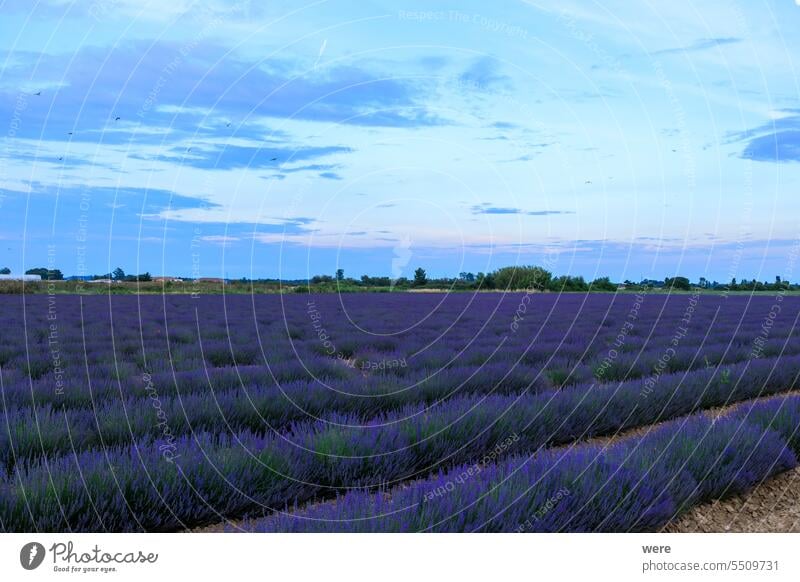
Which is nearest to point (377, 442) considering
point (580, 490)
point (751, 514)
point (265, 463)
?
point (265, 463)

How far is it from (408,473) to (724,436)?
2.71 meters

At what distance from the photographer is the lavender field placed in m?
3.64

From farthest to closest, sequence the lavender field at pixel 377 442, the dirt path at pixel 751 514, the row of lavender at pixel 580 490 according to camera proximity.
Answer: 1. the dirt path at pixel 751 514
2. the lavender field at pixel 377 442
3. the row of lavender at pixel 580 490

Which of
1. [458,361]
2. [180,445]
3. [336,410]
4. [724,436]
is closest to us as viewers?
[180,445]

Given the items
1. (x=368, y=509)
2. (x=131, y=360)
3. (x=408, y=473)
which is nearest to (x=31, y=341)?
(x=131, y=360)

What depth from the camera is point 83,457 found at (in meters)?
4.25

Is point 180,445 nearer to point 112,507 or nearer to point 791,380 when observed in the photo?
point 112,507

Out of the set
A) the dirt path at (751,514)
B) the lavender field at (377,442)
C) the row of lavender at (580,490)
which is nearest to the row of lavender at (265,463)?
the lavender field at (377,442)

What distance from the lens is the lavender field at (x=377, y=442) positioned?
3641mm

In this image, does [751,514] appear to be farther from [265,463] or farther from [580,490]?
[265,463]

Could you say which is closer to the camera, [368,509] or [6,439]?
[368,509]

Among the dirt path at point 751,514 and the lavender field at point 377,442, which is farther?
the dirt path at point 751,514

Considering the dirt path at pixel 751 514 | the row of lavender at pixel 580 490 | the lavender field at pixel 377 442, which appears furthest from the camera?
the dirt path at pixel 751 514

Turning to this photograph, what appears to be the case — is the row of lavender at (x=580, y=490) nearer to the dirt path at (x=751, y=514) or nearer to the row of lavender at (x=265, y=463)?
the dirt path at (x=751, y=514)
